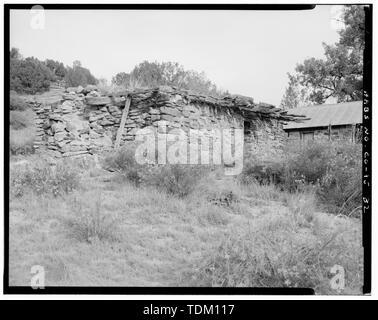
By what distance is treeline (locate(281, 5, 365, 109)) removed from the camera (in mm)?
3681

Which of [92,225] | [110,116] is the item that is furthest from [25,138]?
[92,225]

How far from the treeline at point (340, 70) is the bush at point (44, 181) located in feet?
13.8

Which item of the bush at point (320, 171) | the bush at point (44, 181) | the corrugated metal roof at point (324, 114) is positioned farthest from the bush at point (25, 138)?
the corrugated metal roof at point (324, 114)

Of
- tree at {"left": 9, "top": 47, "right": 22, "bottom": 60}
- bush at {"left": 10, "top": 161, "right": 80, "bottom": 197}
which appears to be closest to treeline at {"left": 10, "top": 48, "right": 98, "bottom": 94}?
bush at {"left": 10, "top": 161, "right": 80, "bottom": 197}

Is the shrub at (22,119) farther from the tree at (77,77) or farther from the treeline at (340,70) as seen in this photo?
the treeline at (340,70)

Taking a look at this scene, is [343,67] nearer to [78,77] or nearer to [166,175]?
[166,175]

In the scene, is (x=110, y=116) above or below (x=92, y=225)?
above

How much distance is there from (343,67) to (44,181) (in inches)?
215

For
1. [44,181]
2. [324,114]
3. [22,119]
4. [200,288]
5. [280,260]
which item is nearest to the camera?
[200,288]

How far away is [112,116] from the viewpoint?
30.7ft

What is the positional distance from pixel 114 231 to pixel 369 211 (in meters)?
2.66

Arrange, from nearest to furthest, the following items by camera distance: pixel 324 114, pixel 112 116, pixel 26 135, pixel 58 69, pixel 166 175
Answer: pixel 166 175 → pixel 58 69 → pixel 26 135 → pixel 112 116 → pixel 324 114
